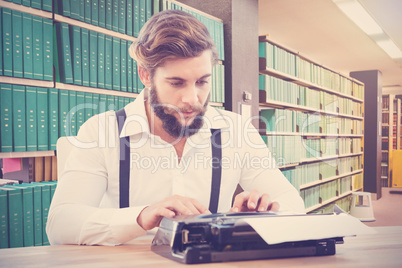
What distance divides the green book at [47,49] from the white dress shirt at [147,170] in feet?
2.50

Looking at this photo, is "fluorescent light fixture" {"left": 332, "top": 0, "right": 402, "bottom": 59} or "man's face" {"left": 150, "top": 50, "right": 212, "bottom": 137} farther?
"fluorescent light fixture" {"left": 332, "top": 0, "right": 402, "bottom": 59}

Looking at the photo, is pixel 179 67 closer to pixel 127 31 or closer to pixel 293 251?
pixel 293 251

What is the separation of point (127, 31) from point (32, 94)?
0.76 meters

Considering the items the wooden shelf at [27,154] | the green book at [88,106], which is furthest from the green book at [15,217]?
the green book at [88,106]

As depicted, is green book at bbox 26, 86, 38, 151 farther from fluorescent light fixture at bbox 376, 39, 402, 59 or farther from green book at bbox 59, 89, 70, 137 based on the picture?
fluorescent light fixture at bbox 376, 39, 402, 59

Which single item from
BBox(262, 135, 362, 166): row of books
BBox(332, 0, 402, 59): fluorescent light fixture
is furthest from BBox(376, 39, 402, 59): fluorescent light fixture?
BBox(262, 135, 362, 166): row of books

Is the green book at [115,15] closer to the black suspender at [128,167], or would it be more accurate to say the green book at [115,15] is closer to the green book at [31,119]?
the green book at [31,119]

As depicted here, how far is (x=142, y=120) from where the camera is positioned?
1.31 m

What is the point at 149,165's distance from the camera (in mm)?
1273

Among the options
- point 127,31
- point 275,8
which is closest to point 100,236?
point 127,31

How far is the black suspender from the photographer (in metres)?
1.22

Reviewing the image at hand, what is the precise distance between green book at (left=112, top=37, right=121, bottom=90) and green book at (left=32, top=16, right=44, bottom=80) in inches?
18.2

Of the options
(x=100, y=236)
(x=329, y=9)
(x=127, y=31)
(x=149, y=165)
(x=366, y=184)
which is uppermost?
(x=329, y=9)

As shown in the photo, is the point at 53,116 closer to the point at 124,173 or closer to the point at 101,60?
the point at 101,60
